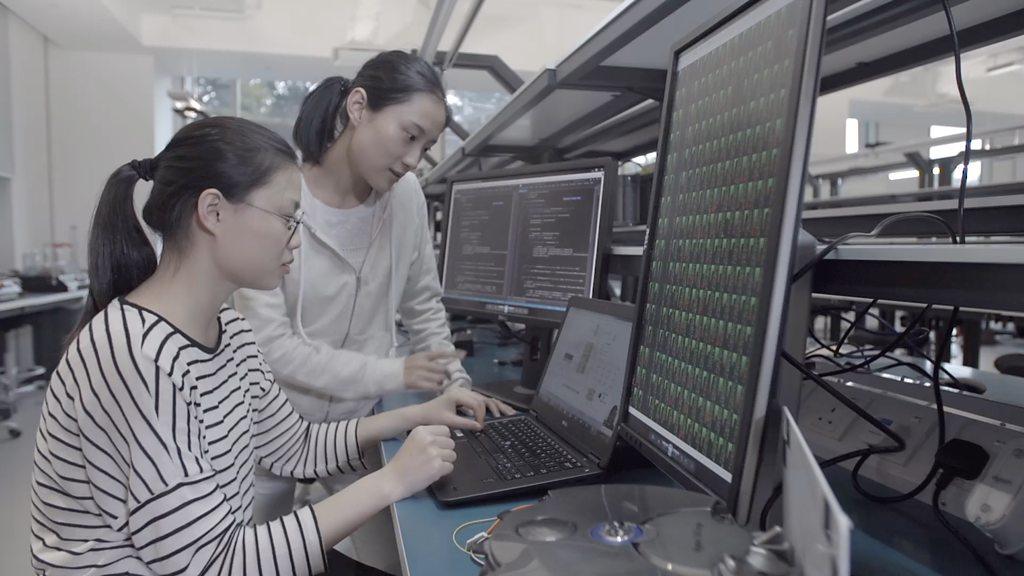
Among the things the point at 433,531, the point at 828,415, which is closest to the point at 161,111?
the point at 433,531

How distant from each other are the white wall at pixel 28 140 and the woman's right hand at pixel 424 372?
18.9 ft

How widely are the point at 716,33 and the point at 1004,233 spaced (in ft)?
3.88

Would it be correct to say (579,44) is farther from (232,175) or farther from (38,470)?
(38,470)

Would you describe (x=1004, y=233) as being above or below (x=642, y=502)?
above

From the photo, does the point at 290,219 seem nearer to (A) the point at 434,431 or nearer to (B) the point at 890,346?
(A) the point at 434,431

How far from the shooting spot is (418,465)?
80cm

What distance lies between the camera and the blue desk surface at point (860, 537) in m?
0.61

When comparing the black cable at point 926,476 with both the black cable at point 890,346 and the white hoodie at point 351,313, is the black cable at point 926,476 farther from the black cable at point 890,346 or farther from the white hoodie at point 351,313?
the white hoodie at point 351,313

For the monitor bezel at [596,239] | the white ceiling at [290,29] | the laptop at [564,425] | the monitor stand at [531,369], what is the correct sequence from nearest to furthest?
the laptop at [564,425]
the monitor bezel at [596,239]
the monitor stand at [531,369]
the white ceiling at [290,29]

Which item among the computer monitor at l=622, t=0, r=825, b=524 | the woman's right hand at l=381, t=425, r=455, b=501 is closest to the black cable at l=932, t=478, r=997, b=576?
the computer monitor at l=622, t=0, r=825, b=524

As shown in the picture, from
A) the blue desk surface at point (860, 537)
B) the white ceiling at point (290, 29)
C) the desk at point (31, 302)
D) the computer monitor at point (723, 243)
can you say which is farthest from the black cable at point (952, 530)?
the white ceiling at point (290, 29)

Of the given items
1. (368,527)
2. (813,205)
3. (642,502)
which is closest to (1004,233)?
(813,205)

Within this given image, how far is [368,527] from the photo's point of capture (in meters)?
1.12

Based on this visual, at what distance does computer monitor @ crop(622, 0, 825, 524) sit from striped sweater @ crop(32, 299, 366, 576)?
0.45 metres
